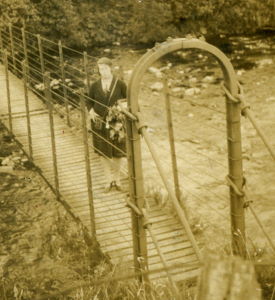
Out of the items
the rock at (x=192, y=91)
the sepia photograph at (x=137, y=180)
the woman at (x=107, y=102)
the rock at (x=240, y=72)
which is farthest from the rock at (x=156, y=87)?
the woman at (x=107, y=102)

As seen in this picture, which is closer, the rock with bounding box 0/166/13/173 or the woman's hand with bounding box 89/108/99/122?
the woman's hand with bounding box 89/108/99/122

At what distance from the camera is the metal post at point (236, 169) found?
4.77 meters

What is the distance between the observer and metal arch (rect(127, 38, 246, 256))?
4.45 m

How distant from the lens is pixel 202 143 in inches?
384

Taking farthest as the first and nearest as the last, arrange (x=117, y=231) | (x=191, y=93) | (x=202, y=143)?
(x=191, y=93) < (x=202, y=143) < (x=117, y=231)

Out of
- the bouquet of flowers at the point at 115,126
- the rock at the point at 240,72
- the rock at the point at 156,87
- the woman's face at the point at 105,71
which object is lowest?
the rock at the point at 156,87

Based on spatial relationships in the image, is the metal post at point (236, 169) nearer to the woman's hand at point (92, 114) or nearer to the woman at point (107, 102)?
the woman at point (107, 102)

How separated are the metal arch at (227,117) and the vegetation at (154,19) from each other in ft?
37.1

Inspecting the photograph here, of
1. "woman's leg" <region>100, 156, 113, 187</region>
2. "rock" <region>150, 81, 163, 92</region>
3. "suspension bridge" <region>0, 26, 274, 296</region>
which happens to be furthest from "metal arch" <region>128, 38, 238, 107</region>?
Result: "rock" <region>150, 81, 163, 92</region>

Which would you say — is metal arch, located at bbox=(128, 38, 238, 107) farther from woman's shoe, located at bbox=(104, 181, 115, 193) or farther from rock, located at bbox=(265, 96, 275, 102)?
rock, located at bbox=(265, 96, 275, 102)

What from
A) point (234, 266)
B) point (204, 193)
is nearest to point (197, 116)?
point (204, 193)

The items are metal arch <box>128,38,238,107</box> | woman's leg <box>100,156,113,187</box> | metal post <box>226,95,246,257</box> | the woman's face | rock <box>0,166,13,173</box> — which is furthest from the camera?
rock <box>0,166,13,173</box>

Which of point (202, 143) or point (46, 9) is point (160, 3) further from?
point (202, 143)

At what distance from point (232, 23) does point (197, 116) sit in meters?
6.65
